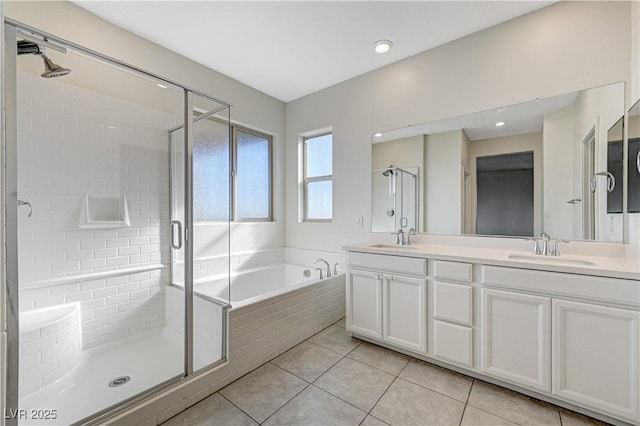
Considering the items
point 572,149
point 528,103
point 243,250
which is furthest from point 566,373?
point 243,250

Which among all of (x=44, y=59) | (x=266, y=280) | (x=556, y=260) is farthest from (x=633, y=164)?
(x=44, y=59)

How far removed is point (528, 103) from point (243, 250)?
3097 mm

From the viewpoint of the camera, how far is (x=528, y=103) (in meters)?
2.15

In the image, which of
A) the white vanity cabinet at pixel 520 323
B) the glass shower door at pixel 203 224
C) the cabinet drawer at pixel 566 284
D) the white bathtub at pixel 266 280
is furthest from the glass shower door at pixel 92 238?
the cabinet drawer at pixel 566 284

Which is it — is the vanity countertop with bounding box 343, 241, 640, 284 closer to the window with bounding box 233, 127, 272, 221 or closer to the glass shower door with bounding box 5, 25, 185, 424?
the window with bounding box 233, 127, 272, 221

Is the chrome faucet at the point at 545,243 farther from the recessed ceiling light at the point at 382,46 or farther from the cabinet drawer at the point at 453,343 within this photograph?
the recessed ceiling light at the point at 382,46

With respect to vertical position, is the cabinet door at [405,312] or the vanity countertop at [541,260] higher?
the vanity countertop at [541,260]

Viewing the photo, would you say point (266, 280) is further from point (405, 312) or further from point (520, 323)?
point (520, 323)

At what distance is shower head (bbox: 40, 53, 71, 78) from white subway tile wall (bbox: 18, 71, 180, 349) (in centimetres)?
11

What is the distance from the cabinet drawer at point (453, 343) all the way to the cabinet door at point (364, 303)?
0.46 m

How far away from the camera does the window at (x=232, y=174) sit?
2293mm

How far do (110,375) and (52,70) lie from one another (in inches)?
83.3

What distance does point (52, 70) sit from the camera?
1.84 meters

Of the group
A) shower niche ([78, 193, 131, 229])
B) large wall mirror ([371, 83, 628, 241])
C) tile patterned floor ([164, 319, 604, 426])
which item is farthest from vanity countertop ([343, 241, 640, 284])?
shower niche ([78, 193, 131, 229])
